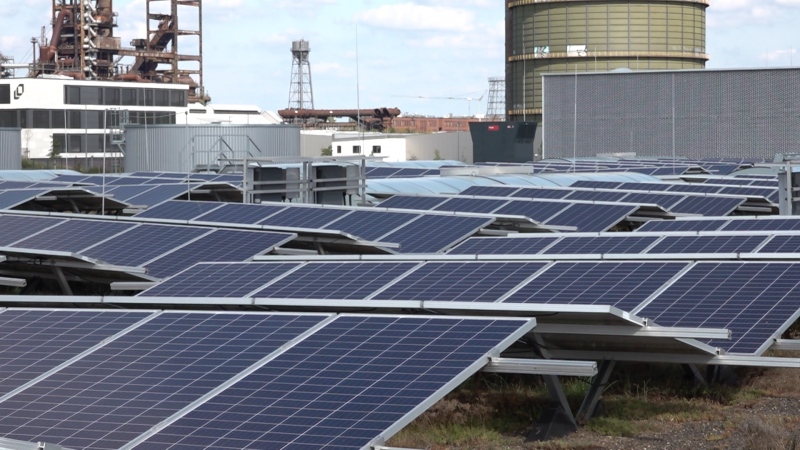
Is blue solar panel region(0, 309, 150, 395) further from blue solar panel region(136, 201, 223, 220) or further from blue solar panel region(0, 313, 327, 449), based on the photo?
blue solar panel region(136, 201, 223, 220)

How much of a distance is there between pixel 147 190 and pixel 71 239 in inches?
421

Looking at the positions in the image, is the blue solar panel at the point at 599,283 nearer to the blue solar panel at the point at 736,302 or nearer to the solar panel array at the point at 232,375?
the blue solar panel at the point at 736,302

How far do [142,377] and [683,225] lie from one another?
1392 centimetres

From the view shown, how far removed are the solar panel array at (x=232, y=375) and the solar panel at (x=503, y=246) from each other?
21.8ft

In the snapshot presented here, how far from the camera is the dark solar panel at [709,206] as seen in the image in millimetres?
24938

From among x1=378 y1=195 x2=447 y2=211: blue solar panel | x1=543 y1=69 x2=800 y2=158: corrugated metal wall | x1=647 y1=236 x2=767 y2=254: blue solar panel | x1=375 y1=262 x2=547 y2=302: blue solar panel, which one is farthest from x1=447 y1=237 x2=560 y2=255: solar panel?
x1=543 y1=69 x2=800 y2=158: corrugated metal wall

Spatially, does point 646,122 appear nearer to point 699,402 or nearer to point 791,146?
point 791,146

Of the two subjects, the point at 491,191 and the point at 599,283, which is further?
the point at 491,191

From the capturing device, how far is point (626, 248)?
16.2m

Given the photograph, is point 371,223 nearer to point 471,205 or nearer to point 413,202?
point 471,205

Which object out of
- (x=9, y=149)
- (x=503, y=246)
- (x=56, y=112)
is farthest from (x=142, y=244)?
(x=56, y=112)

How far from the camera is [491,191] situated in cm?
2820

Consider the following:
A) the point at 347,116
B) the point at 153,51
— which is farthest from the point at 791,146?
the point at 153,51

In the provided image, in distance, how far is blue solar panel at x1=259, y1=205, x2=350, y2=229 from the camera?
19.3m
